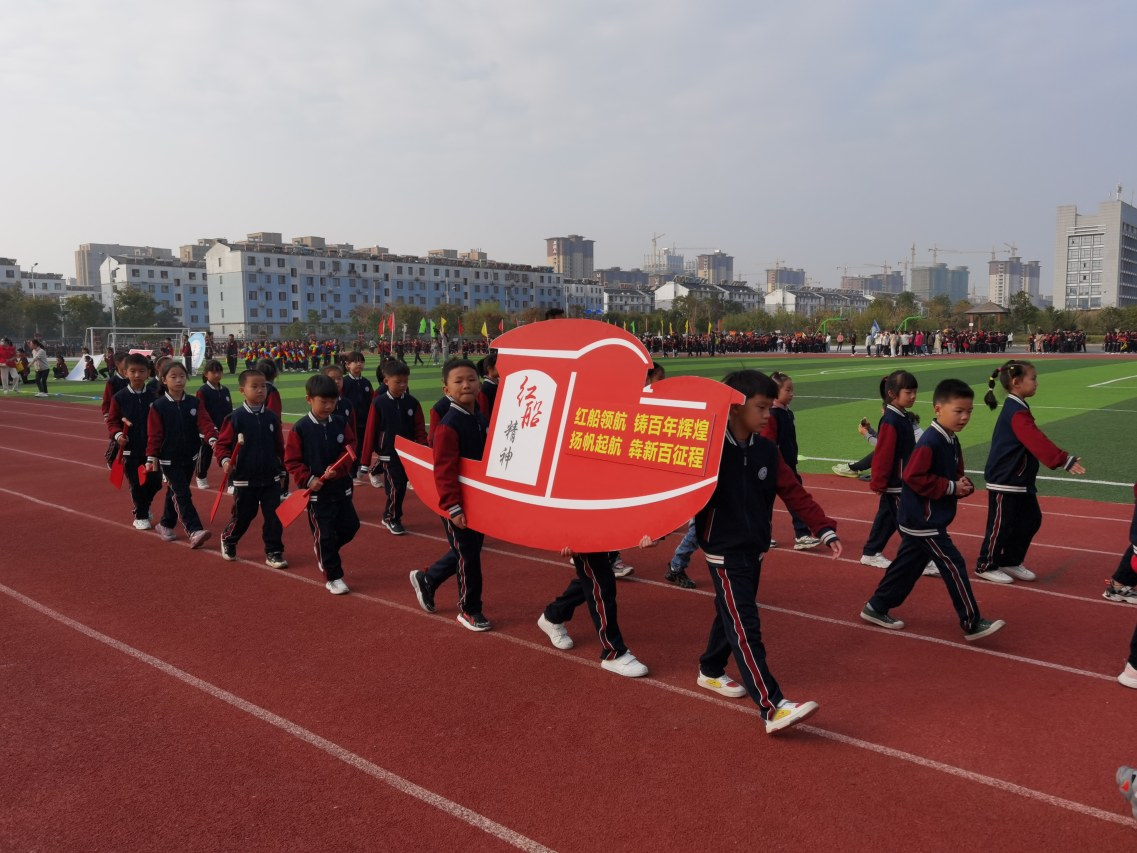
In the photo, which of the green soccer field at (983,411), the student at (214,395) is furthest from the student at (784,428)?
the student at (214,395)

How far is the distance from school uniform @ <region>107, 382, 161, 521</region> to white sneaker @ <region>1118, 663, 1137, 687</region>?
27.6 feet

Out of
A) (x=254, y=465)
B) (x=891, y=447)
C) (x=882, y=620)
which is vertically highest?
(x=891, y=447)

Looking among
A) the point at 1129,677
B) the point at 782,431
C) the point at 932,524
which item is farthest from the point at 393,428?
the point at 1129,677

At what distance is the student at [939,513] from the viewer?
5.11m

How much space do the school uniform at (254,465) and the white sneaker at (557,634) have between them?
117 inches

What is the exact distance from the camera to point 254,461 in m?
7.02

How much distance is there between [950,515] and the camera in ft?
17.0

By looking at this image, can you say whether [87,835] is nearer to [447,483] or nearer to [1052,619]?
[447,483]

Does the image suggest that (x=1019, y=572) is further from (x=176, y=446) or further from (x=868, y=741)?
(x=176, y=446)

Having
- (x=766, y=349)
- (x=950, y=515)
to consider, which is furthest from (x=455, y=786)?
(x=766, y=349)

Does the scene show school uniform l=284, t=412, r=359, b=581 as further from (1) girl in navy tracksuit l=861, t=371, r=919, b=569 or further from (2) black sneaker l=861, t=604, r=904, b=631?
(1) girl in navy tracksuit l=861, t=371, r=919, b=569

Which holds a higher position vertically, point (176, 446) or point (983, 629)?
point (176, 446)

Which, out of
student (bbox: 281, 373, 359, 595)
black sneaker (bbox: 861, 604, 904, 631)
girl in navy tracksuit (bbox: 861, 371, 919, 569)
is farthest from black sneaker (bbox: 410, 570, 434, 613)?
girl in navy tracksuit (bbox: 861, 371, 919, 569)

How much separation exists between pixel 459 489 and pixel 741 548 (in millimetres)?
1889
